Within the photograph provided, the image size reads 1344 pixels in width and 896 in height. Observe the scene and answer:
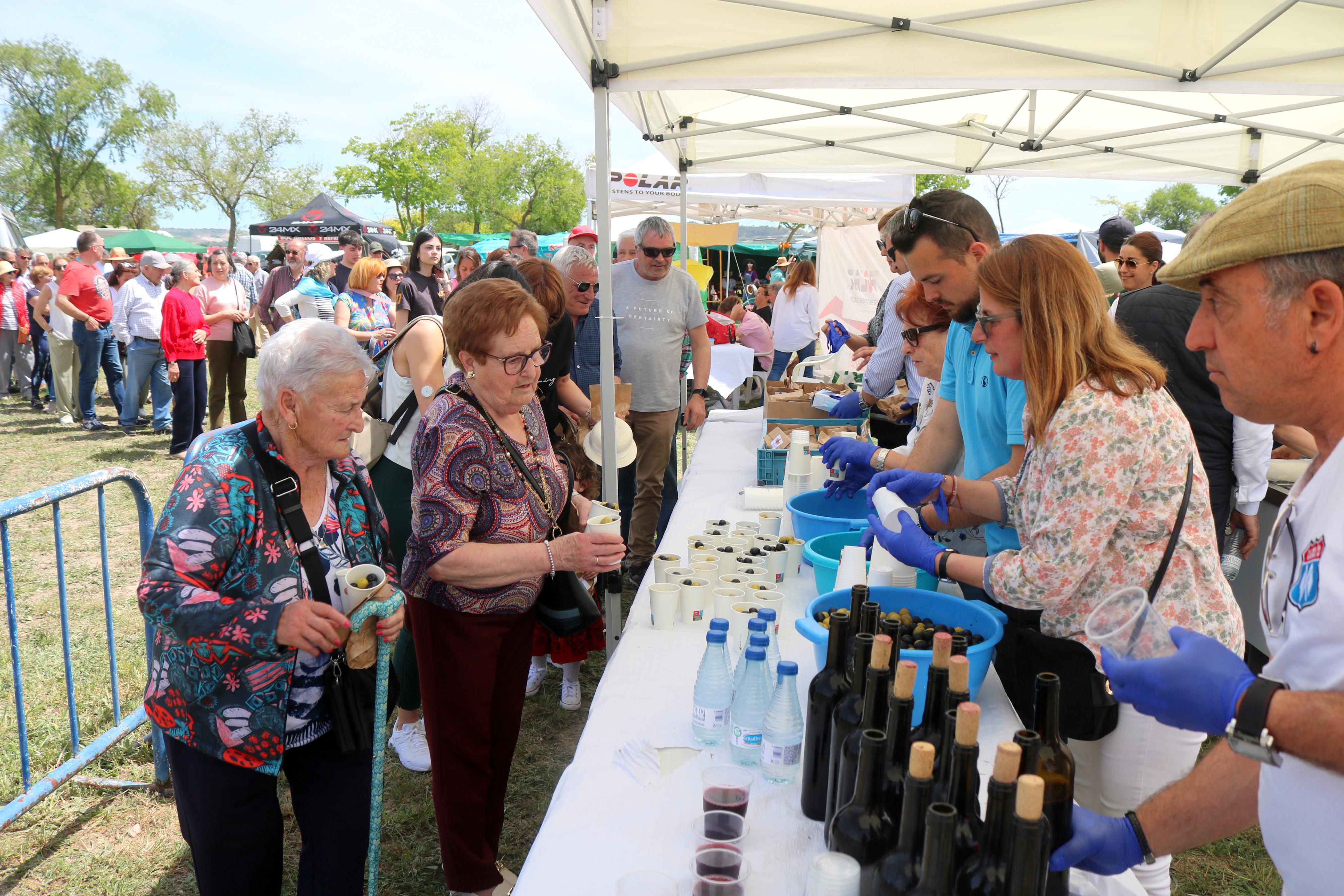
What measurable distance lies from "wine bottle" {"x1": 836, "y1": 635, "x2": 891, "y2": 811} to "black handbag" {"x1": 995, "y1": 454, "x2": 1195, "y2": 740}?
59cm

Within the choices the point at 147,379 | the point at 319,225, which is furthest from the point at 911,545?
the point at 319,225

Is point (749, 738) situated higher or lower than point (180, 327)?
lower

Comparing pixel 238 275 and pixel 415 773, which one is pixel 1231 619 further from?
pixel 238 275

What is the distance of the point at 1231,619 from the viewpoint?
177 centimetres

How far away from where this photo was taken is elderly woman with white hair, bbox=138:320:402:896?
5.66 feet

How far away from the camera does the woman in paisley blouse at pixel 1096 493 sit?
1.63 metres

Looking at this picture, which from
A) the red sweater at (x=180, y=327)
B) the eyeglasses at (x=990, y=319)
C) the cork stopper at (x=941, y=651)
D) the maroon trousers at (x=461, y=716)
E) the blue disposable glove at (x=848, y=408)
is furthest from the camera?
the red sweater at (x=180, y=327)

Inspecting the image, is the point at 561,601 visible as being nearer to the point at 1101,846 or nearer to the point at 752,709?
the point at 752,709

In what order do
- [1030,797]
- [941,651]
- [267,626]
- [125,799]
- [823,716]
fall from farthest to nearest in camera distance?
1. [125,799]
2. [267,626]
3. [823,716]
4. [941,651]
5. [1030,797]

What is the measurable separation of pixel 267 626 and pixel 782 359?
9.18 meters

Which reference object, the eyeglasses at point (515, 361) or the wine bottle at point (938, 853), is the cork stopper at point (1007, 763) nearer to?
the wine bottle at point (938, 853)

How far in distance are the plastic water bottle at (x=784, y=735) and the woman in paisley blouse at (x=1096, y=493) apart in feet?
1.90

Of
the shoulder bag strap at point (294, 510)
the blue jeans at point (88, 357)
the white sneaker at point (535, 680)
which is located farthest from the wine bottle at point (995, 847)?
the blue jeans at point (88, 357)

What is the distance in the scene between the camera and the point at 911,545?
203 cm
